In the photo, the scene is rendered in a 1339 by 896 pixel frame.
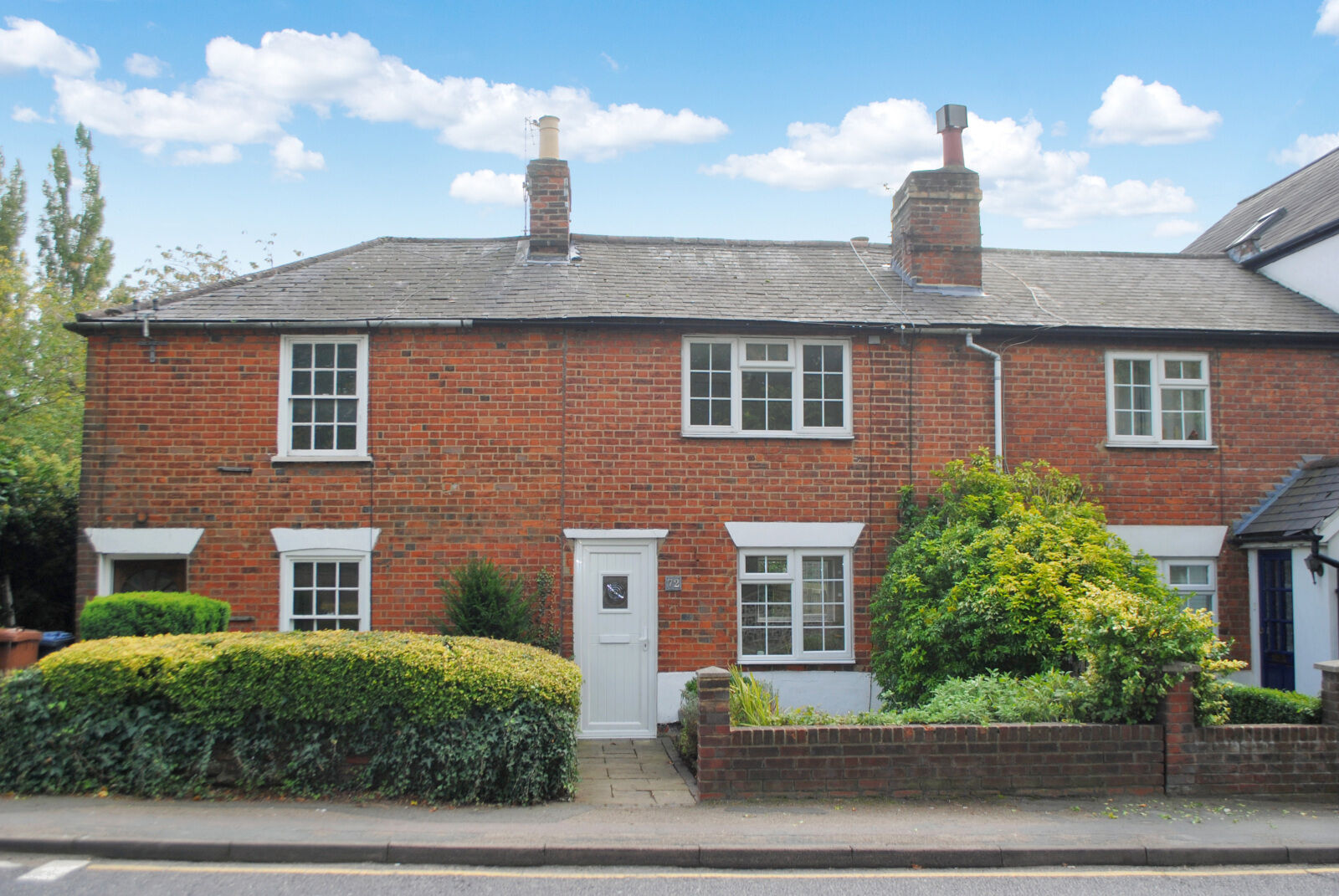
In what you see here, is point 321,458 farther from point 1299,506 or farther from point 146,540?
point 1299,506

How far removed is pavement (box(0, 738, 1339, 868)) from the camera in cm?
648

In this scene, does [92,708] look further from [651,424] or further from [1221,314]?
[1221,314]

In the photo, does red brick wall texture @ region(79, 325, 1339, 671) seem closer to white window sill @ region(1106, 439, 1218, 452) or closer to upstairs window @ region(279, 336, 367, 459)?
upstairs window @ region(279, 336, 367, 459)

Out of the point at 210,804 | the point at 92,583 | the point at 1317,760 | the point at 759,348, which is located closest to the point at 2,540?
the point at 92,583

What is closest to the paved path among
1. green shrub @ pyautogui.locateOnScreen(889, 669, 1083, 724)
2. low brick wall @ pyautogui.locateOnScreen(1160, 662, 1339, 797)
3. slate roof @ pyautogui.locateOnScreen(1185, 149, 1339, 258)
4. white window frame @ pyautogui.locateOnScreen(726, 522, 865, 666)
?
white window frame @ pyautogui.locateOnScreen(726, 522, 865, 666)

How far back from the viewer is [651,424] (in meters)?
11.5

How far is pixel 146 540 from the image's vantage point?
1100 centimetres

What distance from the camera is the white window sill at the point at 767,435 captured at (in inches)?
455

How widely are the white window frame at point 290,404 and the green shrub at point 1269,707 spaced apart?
9.59 metres

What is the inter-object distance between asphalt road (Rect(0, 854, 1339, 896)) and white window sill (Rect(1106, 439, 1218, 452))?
644cm

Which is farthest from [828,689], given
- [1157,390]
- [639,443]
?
[1157,390]

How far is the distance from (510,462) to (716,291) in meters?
3.60

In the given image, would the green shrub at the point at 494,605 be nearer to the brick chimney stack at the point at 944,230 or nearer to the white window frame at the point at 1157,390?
the brick chimney stack at the point at 944,230

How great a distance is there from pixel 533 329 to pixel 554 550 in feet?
8.90
